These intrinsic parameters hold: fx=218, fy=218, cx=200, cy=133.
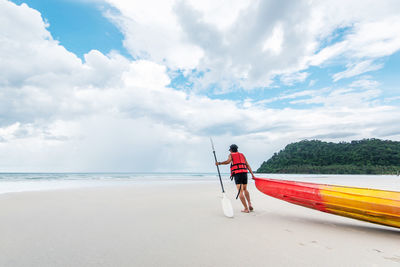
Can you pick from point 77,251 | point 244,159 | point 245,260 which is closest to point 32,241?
point 77,251

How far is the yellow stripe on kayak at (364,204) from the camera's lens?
3.55 meters

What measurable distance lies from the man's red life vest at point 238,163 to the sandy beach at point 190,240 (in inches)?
41.7

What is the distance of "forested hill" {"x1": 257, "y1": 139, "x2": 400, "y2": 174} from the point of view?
1581 inches

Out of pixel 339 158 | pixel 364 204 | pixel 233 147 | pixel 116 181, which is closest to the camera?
pixel 364 204

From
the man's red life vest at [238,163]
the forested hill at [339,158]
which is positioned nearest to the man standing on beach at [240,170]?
the man's red life vest at [238,163]

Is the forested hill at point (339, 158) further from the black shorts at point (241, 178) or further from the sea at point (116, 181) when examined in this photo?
the black shorts at point (241, 178)

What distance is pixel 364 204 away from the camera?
12.4 feet

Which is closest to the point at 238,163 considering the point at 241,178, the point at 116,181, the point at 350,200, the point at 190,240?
the point at 241,178

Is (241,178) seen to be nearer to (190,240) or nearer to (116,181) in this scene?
(190,240)

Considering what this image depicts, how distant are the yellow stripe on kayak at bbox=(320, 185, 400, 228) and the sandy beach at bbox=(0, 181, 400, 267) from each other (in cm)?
29

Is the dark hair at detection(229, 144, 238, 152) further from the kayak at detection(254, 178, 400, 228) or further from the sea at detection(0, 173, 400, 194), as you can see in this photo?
the sea at detection(0, 173, 400, 194)

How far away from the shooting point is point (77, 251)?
285 cm

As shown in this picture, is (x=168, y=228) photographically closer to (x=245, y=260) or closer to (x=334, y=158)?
(x=245, y=260)

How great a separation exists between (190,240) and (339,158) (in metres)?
54.5
